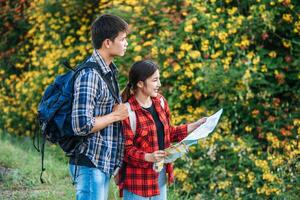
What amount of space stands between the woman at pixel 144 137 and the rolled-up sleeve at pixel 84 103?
32cm

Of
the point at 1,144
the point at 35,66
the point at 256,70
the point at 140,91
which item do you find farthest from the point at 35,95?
the point at 140,91

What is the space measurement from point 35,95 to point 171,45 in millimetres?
2765

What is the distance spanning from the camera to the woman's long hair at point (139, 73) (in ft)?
12.1

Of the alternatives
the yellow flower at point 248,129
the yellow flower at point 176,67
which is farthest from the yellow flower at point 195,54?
the yellow flower at point 248,129

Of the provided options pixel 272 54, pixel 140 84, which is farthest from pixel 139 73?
pixel 272 54

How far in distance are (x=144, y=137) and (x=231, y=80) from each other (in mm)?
2929

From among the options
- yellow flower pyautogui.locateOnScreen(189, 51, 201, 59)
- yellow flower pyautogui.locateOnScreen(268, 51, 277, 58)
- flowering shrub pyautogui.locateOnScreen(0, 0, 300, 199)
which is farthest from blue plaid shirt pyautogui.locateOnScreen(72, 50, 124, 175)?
yellow flower pyautogui.locateOnScreen(268, 51, 277, 58)

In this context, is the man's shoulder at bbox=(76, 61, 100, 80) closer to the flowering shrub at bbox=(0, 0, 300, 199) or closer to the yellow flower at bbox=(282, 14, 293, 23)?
the flowering shrub at bbox=(0, 0, 300, 199)

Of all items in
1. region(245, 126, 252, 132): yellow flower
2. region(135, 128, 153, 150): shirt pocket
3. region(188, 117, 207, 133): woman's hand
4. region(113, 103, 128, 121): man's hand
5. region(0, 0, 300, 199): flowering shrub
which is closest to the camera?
region(113, 103, 128, 121): man's hand

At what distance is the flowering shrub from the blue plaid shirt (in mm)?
2748

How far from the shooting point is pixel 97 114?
3.38 meters

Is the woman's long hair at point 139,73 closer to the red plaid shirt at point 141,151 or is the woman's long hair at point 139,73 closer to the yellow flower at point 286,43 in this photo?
the red plaid shirt at point 141,151

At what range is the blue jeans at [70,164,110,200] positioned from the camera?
333 cm

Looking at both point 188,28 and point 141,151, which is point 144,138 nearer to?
point 141,151
